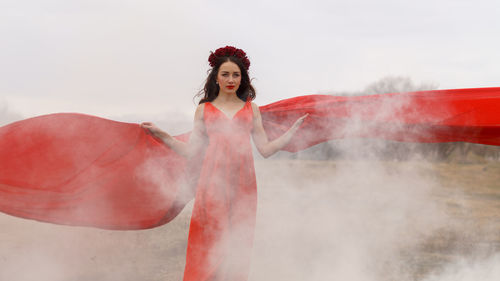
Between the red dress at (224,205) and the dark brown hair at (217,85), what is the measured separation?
199mm

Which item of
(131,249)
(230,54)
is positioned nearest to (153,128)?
(230,54)

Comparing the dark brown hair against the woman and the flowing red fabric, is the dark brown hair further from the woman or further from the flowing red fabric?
the flowing red fabric

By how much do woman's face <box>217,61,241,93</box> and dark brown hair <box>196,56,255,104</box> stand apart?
54 millimetres

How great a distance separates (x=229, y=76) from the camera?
3320 millimetres

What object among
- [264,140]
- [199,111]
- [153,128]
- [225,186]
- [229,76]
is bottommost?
[225,186]

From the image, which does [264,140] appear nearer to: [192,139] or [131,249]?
[192,139]

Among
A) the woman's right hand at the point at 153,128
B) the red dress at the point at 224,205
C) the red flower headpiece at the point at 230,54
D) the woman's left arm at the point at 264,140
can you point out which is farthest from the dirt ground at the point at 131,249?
the red flower headpiece at the point at 230,54

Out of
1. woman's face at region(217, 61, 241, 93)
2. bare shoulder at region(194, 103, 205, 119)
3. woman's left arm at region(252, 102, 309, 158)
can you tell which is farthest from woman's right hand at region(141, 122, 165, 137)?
woman's left arm at region(252, 102, 309, 158)

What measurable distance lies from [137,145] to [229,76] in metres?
1.24

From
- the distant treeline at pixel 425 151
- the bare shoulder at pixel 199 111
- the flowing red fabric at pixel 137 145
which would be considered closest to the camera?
the bare shoulder at pixel 199 111

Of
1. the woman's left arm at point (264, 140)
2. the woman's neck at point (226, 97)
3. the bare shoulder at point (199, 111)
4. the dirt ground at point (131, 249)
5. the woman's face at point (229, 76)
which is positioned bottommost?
the dirt ground at point (131, 249)

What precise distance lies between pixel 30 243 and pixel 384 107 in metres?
5.70

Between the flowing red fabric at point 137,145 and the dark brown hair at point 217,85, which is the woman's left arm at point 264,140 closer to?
the dark brown hair at point 217,85

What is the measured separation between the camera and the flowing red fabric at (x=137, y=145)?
12.6 feet
